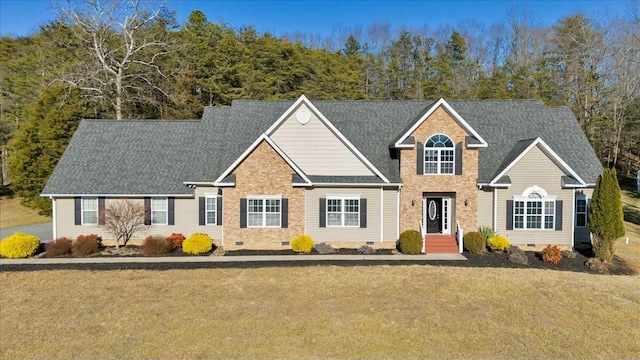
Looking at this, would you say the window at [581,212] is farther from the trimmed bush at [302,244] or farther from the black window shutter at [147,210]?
the black window shutter at [147,210]

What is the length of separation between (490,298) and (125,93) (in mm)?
35671

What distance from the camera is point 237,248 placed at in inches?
758

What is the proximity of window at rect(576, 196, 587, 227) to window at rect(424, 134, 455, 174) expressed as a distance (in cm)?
691

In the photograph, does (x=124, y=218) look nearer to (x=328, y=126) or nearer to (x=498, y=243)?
(x=328, y=126)

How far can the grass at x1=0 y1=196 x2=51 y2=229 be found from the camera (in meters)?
30.3

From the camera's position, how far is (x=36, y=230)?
2656 centimetres

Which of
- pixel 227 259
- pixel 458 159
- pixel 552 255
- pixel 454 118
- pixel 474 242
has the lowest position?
pixel 227 259

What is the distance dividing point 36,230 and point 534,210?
30.8 meters

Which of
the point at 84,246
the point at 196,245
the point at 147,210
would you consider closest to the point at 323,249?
the point at 196,245

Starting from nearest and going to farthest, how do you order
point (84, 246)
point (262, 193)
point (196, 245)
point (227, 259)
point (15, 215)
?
point (227, 259)
point (84, 246)
point (196, 245)
point (262, 193)
point (15, 215)

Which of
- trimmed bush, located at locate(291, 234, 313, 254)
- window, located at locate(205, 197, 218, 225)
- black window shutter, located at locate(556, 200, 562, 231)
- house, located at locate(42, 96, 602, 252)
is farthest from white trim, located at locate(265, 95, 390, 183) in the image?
black window shutter, located at locate(556, 200, 562, 231)

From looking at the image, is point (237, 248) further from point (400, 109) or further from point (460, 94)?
point (460, 94)

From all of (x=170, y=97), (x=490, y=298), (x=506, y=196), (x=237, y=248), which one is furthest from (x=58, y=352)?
(x=170, y=97)

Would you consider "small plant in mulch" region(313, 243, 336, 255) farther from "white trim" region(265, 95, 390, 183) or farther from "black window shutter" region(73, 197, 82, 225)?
"black window shutter" region(73, 197, 82, 225)
